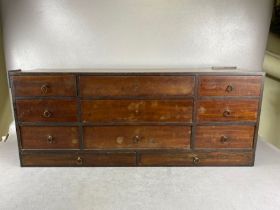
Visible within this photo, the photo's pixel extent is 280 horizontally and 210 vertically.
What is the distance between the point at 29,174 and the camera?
1.92 metres

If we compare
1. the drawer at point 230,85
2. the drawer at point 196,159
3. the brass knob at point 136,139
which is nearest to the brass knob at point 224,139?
the drawer at point 196,159

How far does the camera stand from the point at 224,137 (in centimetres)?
198

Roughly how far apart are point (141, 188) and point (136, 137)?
Result: 0.42m

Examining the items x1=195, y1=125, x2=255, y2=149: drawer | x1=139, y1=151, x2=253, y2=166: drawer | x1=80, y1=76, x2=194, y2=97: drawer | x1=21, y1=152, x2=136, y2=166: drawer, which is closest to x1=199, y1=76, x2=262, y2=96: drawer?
x1=80, y1=76, x2=194, y2=97: drawer

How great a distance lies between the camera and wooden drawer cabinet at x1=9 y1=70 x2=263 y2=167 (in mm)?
1865

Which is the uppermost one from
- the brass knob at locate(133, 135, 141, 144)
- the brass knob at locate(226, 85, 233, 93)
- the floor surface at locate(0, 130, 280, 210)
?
the brass knob at locate(226, 85, 233, 93)

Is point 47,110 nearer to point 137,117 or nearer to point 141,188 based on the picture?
point 137,117

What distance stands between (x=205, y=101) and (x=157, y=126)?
1.44ft

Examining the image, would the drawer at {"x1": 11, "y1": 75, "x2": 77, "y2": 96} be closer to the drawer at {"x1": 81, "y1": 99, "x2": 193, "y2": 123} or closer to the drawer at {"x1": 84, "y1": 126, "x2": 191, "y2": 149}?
the drawer at {"x1": 81, "y1": 99, "x2": 193, "y2": 123}

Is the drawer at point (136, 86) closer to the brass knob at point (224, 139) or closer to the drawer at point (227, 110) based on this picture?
the drawer at point (227, 110)

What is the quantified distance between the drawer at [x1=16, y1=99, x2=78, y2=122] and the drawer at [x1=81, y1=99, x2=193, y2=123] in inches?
4.1

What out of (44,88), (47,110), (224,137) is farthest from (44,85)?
(224,137)

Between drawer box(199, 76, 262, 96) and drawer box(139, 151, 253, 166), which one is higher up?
drawer box(199, 76, 262, 96)

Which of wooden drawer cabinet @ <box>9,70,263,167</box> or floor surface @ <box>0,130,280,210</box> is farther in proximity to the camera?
wooden drawer cabinet @ <box>9,70,263,167</box>
